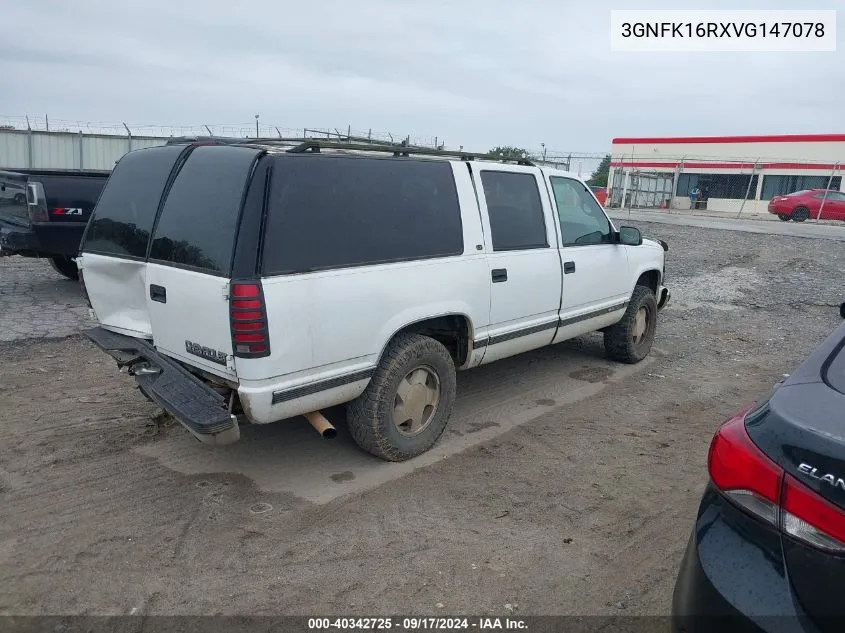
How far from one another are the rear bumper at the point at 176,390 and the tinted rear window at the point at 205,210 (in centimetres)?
62

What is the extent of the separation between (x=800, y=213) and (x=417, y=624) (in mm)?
25321

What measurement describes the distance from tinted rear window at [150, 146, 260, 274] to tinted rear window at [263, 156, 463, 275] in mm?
209

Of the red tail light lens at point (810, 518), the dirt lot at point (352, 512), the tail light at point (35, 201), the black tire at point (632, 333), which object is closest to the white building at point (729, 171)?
the black tire at point (632, 333)

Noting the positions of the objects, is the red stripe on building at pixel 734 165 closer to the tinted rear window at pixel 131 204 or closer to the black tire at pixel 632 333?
the black tire at pixel 632 333

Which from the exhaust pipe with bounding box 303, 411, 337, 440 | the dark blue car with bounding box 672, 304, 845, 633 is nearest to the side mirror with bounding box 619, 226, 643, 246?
the exhaust pipe with bounding box 303, 411, 337, 440

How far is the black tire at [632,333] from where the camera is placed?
21.2ft

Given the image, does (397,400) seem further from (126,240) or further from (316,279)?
(126,240)

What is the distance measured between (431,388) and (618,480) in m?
1.34

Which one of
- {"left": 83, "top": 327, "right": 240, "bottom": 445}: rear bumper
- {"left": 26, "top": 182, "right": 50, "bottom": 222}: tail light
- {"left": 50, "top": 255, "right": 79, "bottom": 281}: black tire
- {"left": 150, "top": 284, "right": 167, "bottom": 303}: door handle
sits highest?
{"left": 26, "top": 182, "right": 50, "bottom": 222}: tail light

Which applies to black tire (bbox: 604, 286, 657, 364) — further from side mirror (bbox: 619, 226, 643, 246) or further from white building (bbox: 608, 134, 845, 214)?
white building (bbox: 608, 134, 845, 214)

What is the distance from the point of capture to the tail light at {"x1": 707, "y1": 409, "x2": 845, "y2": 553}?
170 centimetres

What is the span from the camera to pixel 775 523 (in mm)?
1807

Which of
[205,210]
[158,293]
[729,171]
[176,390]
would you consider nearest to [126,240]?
[158,293]

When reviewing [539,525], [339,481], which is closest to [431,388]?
[339,481]
